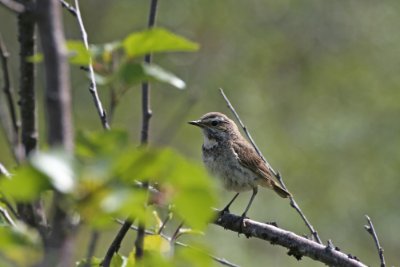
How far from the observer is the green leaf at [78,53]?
174cm

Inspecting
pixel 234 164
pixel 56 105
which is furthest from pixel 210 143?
pixel 56 105

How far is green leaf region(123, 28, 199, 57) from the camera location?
5.73 feet

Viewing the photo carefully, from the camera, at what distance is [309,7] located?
58.3 feet

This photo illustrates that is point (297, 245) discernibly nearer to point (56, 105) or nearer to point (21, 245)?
point (21, 245)

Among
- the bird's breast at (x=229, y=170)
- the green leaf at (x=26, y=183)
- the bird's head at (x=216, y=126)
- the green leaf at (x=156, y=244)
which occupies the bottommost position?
the bird's breast at (x=229, y=170)

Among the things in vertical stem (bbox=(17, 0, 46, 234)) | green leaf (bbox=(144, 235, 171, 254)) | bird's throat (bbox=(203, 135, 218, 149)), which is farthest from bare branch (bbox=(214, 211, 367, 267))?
bird's throat (bbox=(203, 135, 218, 149))

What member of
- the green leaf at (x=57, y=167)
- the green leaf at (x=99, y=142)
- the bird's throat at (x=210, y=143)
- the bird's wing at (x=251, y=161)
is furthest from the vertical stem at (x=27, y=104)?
the bird's throat at (x=210, y=143)

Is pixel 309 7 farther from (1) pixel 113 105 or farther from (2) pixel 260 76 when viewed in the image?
(1) pixel 113 105

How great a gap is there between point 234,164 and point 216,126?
67 centimetres

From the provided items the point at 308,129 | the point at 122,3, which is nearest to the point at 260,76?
the point at 308,129

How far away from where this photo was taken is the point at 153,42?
1771 millimetres

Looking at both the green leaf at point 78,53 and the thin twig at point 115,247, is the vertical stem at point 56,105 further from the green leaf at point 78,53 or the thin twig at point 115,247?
the thin twig at point 115,247

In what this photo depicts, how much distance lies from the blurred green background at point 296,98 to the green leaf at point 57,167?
35.6 feet

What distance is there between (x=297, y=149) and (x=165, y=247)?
482 inches
